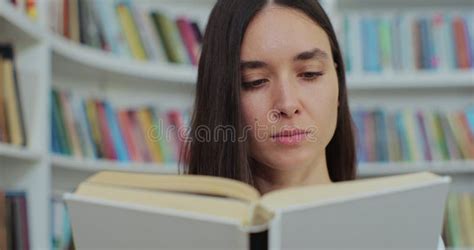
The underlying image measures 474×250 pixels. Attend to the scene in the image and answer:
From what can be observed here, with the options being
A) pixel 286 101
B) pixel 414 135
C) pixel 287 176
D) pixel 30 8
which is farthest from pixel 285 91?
pixel 414 135

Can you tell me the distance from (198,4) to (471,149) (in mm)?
1223

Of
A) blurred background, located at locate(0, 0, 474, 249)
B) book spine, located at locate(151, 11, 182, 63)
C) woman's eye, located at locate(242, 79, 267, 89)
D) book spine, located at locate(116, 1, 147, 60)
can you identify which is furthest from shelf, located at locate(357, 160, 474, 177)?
woman's eye, located at locate(242, 79, 267, 89)

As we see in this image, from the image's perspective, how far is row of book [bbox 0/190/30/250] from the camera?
1641mm

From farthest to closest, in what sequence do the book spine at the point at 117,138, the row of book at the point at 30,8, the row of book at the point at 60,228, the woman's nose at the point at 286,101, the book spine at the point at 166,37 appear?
the book spine at the point at 166,37 → the book spine at the point at 117,138 → the row of book at the point at 60,228 → the row of book at the point at 30,8 → the woman's nose at the point at 286,101

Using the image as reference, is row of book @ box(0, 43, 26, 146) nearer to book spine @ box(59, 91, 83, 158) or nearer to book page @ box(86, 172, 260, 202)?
book spine @ box(59, 91, 83, 158)

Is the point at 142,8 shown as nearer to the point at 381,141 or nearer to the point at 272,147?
the point at 381,141

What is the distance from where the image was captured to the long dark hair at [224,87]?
1.06m

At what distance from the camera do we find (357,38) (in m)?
2.30

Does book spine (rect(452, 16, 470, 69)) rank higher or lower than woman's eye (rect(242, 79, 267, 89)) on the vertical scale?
higher

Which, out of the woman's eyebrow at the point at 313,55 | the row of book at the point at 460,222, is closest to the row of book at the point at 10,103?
the woman's eyebrow at the point at 313,55

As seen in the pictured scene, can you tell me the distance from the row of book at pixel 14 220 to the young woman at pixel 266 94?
2.45ft

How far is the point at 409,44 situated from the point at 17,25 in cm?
136

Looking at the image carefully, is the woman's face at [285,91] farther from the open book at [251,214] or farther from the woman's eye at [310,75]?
the open book at [251,214]

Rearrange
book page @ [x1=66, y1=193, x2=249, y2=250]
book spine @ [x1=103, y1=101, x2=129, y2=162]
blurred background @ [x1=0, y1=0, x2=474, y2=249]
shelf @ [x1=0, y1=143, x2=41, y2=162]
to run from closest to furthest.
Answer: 1. book page @ [x1=66, y1=193, x2=249, y2=250]
2. shelf @ [x1=0, y1=143, x2=41, y2=162]
3. blurred background @ [x1=0, y1=0, x2=474, y2=249]
4. book spine @ [x1=103, y1=101, x2=129, y2=162]
